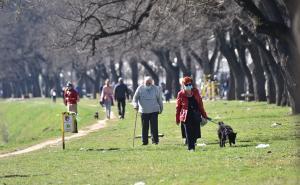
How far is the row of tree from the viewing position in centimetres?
2825

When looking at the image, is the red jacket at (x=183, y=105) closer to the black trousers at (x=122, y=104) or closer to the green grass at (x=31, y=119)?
the black trousers at (x=122, y=104)

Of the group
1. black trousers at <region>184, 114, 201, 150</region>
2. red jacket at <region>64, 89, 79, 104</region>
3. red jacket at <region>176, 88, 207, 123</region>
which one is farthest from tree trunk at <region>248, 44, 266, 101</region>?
black trousers at <region>184, 114, 201, 150</region>

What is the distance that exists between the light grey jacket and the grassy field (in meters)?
1.07

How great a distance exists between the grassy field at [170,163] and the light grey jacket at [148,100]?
1068 millimetres

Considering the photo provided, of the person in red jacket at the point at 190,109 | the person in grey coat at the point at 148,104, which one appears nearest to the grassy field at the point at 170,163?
the person in red jacket at the point at 190,109

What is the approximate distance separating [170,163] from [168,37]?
33340 mm

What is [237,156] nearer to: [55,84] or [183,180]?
[183,180]

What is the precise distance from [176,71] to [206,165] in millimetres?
56967

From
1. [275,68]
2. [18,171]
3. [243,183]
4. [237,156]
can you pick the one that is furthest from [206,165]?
[275,68]

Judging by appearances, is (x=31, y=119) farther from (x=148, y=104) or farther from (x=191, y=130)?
(x=191, y=130)

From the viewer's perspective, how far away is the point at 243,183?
13789 millimetres

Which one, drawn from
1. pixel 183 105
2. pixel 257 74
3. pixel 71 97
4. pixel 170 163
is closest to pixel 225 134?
pixel 183 105

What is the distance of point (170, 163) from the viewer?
1802 centimetres

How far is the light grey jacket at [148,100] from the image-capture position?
78.4 ft
